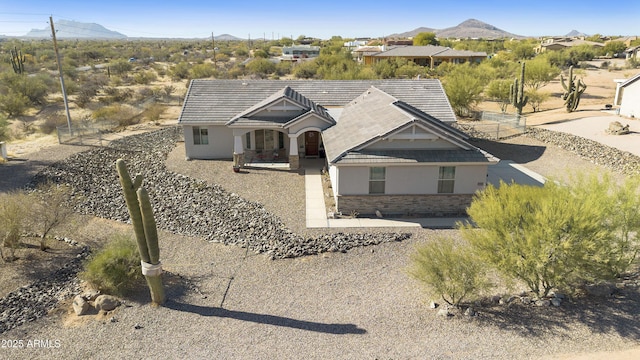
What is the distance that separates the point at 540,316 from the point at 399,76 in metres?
50.9

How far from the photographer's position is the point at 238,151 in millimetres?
25672

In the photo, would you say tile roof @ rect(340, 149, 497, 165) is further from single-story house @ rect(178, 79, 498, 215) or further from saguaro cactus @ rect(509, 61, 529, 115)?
saguaro cactus @ rect(509, 61, 529, 115)

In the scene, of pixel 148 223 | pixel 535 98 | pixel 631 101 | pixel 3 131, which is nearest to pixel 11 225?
pixel 148 223

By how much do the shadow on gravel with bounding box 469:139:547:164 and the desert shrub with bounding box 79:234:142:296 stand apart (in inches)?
902

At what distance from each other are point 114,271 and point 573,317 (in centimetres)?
1291

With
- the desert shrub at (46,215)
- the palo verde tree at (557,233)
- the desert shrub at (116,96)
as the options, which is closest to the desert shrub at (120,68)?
the desert shrub at (116,96)

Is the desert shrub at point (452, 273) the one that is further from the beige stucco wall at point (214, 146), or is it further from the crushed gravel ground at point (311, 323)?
the beige stucco wall at point (214, 146)

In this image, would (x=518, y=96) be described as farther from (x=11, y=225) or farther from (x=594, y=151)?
(x=11, y=225)

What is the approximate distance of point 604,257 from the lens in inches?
457

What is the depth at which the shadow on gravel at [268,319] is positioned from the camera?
11883 mm

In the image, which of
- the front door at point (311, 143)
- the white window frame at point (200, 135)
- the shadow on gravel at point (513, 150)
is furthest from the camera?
the shadow on gravel at point (513, 150)

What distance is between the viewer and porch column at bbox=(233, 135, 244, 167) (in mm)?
25234

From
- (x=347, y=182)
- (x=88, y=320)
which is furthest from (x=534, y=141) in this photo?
(x=88, y=320)

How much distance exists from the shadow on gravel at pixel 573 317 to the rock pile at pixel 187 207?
A: 18.3 ft
